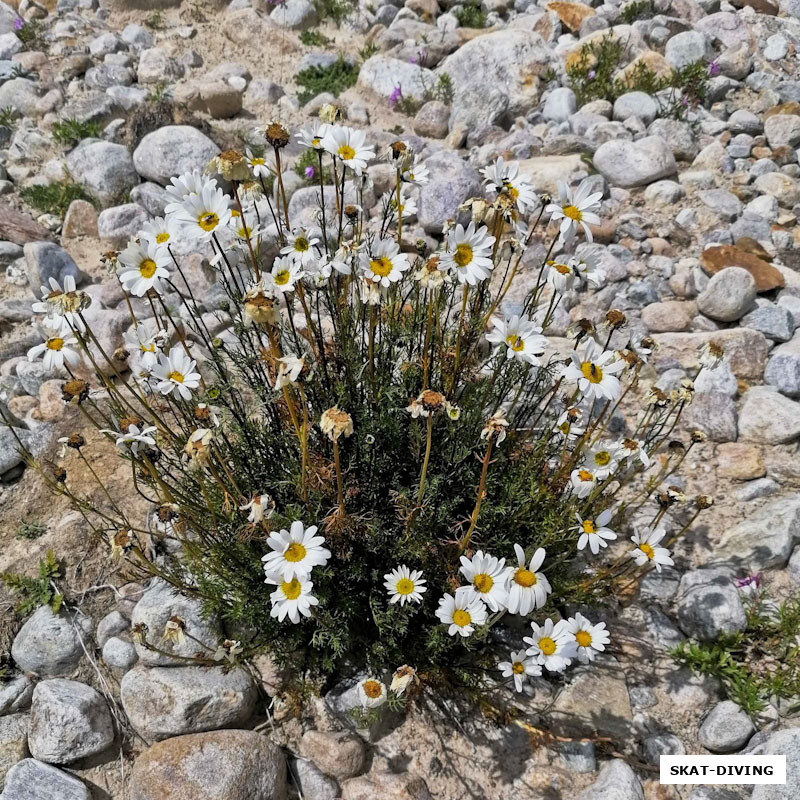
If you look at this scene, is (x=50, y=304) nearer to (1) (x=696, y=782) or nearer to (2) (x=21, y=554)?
(2) (x=21, y=554)

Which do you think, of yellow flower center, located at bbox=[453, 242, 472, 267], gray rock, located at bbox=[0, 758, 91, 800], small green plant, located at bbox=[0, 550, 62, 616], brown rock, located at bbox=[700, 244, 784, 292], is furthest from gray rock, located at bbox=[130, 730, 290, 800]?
brown rock, located at bbox=[700, 244, 784, 292]

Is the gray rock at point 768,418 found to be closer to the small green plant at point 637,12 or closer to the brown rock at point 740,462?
the brown rock at point 740,462

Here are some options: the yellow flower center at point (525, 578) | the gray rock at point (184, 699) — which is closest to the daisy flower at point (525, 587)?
the yellow flower center at point (525, 578)

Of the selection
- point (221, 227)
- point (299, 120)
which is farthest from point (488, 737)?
point (299, 120)

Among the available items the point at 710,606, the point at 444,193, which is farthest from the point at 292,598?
the point at 444,193

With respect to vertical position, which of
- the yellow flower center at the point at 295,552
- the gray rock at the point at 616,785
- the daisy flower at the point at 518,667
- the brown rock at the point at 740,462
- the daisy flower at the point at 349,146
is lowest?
the gray rock at the point at 616,785
